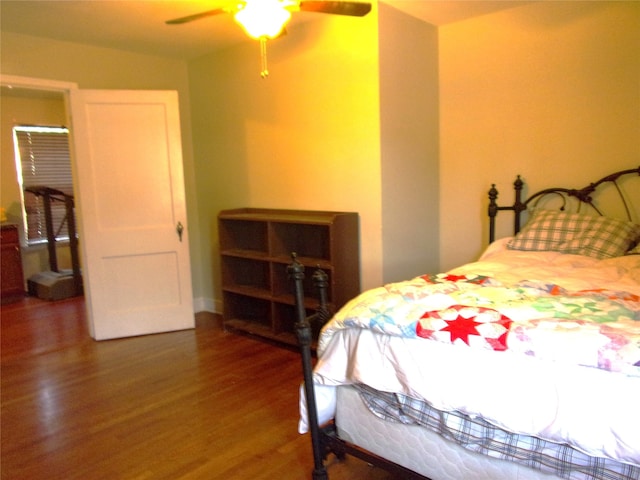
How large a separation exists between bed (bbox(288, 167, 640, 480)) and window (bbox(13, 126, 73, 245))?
5.19 meters

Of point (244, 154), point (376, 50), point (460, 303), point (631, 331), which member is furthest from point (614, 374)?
point (244, 154)

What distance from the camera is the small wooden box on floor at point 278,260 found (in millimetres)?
3287

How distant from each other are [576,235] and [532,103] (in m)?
0.99

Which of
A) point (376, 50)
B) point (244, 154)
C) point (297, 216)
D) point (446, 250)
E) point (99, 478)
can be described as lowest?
point (99, 478)

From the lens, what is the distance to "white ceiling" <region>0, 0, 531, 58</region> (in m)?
3.08

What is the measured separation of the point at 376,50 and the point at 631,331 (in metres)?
2.39

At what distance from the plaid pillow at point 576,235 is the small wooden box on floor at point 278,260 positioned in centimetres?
110

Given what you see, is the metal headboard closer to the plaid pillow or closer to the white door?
the plaid pillow

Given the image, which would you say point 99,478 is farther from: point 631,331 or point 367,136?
point 367,136

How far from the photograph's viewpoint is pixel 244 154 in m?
4.12

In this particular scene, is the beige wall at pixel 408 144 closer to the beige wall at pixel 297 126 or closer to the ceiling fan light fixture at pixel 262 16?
the beige wall at pixel 297 126

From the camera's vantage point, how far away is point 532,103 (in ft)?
10.8

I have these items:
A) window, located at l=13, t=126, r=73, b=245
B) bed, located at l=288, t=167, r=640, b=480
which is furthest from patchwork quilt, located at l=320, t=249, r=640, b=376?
window, located at l=13, t=126, r=73, b=245

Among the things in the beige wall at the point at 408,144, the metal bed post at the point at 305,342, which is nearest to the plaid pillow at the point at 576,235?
the beige wall at the point at 408,144
